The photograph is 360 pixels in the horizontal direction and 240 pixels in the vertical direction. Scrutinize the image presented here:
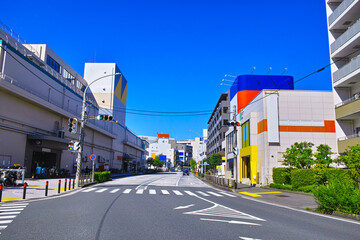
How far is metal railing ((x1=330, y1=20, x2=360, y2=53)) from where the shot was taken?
25.0 meters

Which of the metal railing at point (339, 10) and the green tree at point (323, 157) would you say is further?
the metal railing at point (339, 10)

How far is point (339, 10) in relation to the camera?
90.9 ft

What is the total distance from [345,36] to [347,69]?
10.3 ft

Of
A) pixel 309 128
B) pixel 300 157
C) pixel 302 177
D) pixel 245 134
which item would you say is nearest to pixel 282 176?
pixel 300 157

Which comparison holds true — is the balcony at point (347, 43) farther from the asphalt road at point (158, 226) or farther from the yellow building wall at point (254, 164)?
the asphalt road at point (158, 226)

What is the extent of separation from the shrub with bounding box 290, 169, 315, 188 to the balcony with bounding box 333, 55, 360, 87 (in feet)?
32.2

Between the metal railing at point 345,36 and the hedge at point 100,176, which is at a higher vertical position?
the metal railing at point 345,36

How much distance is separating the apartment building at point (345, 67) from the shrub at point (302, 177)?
17.9ft

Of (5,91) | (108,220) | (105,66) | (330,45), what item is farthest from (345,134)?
(105,66)

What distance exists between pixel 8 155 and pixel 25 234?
25.5 metres

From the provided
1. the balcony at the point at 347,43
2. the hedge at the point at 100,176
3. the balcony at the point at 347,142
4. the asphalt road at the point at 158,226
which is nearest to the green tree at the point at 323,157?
the balcony at the point at 347,142

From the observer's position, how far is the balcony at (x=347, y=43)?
82.4ft

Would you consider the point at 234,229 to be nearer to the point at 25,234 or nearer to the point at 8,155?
the point at 25,234

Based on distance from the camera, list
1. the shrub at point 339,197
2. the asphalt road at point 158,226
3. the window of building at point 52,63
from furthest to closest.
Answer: the window of building at point 52,63 → the shrub at point 339,197 → the asphalt road at point 158,226
